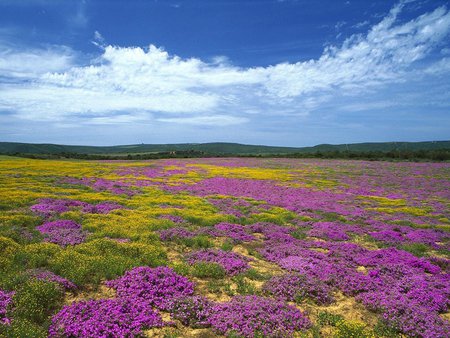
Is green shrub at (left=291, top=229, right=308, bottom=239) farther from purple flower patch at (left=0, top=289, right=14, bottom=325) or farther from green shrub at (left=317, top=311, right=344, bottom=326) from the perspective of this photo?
purple flower patch at (left=0, top=289, right=14, bottom=325)

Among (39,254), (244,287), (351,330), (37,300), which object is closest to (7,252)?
(39,254)

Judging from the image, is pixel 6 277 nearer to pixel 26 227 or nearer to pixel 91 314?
pixel 91 314

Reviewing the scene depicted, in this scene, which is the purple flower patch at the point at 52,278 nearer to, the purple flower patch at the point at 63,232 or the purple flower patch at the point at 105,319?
the purple flower patch at the point at 105,319

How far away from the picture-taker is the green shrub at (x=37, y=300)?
6.70 metres

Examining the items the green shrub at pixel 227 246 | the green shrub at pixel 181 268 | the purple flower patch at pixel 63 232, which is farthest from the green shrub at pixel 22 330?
the green shrub at pixel 227 246

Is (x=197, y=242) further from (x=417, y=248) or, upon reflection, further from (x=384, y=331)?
(x=417, y=248)

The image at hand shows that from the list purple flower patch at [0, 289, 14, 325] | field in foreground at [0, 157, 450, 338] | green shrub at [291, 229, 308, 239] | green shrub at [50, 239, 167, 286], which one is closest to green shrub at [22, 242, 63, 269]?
field in foreground at [0, 157, 450, 338]

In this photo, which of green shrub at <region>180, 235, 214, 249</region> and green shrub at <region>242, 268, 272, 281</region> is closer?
green shrub at <region>242, 268, 272, 281</region>

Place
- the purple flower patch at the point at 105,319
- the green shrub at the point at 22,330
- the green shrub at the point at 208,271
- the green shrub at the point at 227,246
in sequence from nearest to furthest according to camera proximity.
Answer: the green shrub at the point at 22,330
the purple flower patch at the point at 105,319
the green shrub at the point at 208,271
the green shrub at the point at 227,246

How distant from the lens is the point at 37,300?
7.16 metres

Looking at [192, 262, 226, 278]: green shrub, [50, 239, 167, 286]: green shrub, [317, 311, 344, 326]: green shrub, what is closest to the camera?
[317, 311, 344, 326]: green shrub

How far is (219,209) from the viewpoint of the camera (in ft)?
70.8

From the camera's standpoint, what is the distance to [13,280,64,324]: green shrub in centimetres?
670

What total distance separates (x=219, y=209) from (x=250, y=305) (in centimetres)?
1395
